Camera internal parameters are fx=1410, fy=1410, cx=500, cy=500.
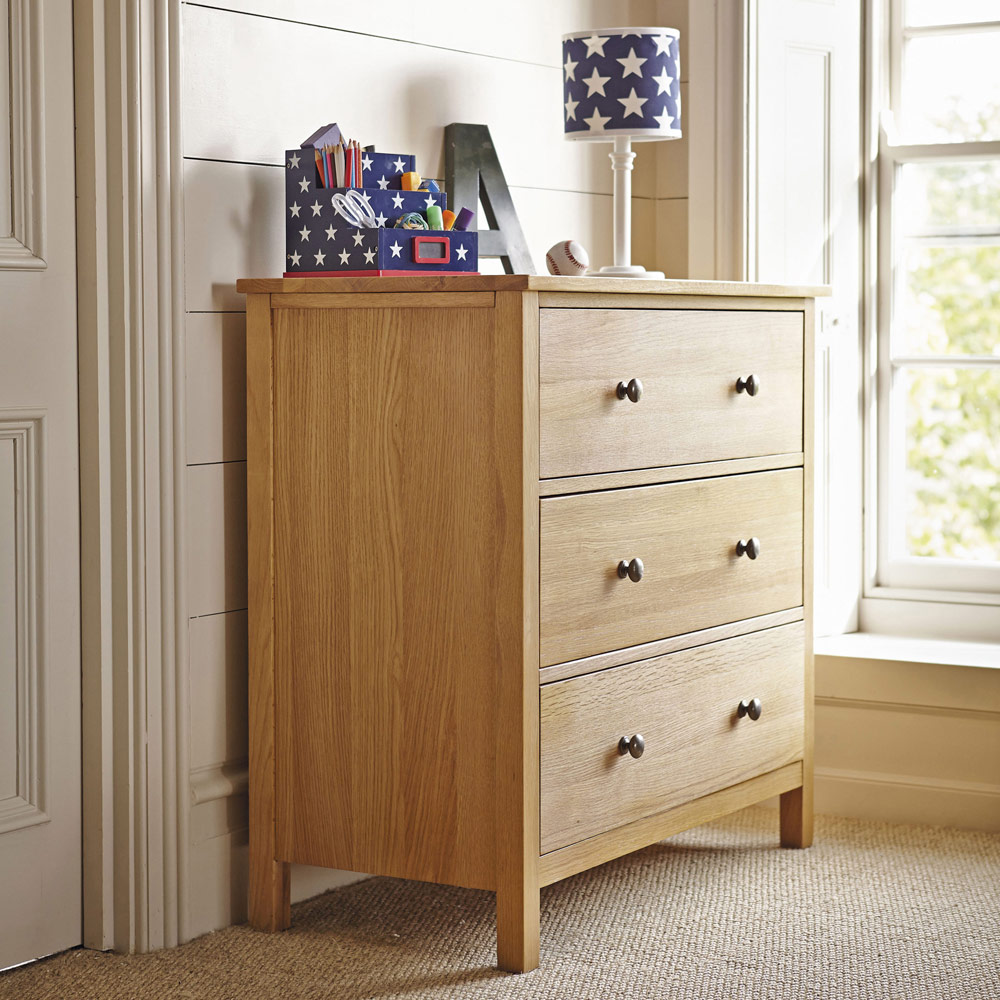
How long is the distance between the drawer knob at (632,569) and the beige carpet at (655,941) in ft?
1.69

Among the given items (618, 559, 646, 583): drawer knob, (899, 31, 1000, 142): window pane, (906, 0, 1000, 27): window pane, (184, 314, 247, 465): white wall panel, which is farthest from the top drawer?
(906, 0, 1000, 27): window pane

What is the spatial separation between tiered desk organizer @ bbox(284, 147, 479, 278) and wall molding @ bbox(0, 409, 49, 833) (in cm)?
44

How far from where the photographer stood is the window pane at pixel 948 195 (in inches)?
108

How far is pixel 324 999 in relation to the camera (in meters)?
1.77

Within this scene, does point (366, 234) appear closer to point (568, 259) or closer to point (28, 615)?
point (568, 259)

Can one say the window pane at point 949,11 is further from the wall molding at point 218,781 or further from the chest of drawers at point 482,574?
the wall molding at point 218,781

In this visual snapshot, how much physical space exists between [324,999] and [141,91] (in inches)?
46.9

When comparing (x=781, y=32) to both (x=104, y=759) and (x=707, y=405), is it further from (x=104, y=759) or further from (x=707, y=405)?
(x=104, y=759)

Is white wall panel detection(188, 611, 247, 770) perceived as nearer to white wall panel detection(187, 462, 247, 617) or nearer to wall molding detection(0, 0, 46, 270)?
white wall panel detection(187, 462, 247, 617)

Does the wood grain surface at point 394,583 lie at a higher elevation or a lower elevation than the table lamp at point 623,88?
lower

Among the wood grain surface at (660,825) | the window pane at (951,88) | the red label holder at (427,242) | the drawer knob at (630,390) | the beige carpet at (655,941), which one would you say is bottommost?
the beige carpet at (655,941)

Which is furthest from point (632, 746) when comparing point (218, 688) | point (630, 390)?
point (218, 688)

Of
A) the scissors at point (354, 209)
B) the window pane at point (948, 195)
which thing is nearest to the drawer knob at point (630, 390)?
the scissors at point (354, 209)

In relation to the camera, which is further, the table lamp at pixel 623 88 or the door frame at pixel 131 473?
the table lamp at pixel 623 88
